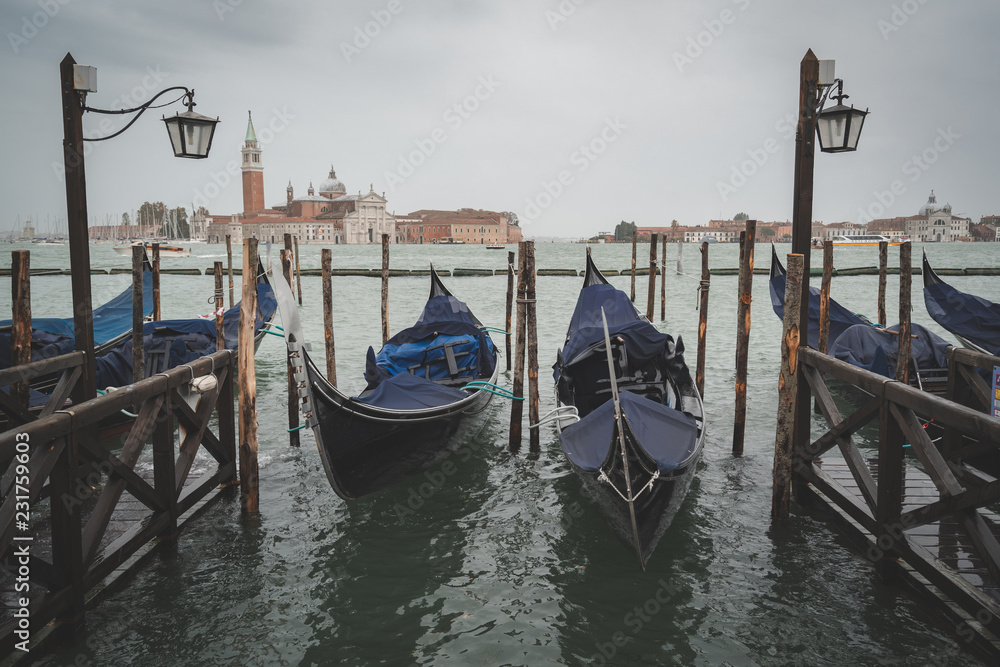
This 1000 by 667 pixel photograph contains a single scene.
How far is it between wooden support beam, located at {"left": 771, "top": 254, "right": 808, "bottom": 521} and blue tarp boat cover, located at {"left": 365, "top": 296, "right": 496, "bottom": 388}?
2350mm

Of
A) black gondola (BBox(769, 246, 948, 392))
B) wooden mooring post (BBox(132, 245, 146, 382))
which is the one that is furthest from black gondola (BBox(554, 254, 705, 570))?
wooden mooring post (BBox(132, 245, 146, 382))

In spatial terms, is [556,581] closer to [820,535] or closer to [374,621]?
[374,621]

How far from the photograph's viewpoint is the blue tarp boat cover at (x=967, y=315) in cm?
589

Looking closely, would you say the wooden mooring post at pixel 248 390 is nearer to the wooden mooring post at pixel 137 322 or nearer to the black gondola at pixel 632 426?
the black gondola at pixel 632 426

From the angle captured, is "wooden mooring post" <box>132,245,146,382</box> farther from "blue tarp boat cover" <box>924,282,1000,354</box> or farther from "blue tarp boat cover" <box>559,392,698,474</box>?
"blue tarp boat cover" <box>924,282,1000,354</box>

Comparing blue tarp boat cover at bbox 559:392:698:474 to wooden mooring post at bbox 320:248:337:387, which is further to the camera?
wooden mooring post at bbox 320:248:337:387

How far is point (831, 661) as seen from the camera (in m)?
2.28

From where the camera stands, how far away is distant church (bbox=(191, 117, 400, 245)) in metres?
65.7

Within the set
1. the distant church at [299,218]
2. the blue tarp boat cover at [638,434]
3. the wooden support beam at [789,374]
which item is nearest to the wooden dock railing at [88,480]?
the blue tarp boat cover at [638,434]

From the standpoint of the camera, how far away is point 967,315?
19.8ft

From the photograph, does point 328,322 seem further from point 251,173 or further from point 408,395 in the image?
point 251,173

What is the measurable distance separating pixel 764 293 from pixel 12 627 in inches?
711

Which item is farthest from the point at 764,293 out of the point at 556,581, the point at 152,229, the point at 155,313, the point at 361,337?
the point at 152,229

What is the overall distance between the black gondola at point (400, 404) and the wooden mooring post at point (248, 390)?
0.32 meters
